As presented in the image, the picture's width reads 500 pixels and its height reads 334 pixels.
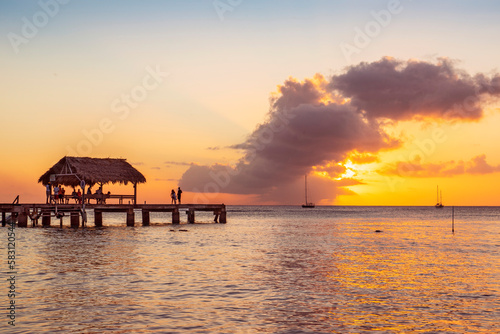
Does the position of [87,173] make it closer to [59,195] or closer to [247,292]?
[59,195]

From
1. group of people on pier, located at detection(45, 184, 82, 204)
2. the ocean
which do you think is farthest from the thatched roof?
the ocean

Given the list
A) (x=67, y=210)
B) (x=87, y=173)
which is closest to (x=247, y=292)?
(x=87, y=173)

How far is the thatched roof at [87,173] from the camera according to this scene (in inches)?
1918

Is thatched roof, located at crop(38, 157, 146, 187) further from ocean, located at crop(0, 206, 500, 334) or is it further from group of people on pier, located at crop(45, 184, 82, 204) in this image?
ocean, located at crop(0, 206, 500, 334)

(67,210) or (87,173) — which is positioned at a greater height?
(87,173)

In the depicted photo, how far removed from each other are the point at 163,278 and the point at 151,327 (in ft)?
23.3

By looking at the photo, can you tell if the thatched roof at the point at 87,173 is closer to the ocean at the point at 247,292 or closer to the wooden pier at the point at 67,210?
the wooden pier at the point at 67,210

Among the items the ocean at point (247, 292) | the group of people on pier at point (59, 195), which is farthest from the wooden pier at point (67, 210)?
the ocean at point (247, 292)

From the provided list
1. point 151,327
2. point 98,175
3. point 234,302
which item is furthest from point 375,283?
point 98,175

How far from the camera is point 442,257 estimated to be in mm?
27625

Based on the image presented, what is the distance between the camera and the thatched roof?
48.7 metres

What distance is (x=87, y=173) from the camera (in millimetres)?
48625

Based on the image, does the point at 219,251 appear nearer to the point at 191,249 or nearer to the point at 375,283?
the point at 191,249

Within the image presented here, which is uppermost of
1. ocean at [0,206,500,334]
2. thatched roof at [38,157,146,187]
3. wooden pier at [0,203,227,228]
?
thatched roof at [38,157,146,187]
